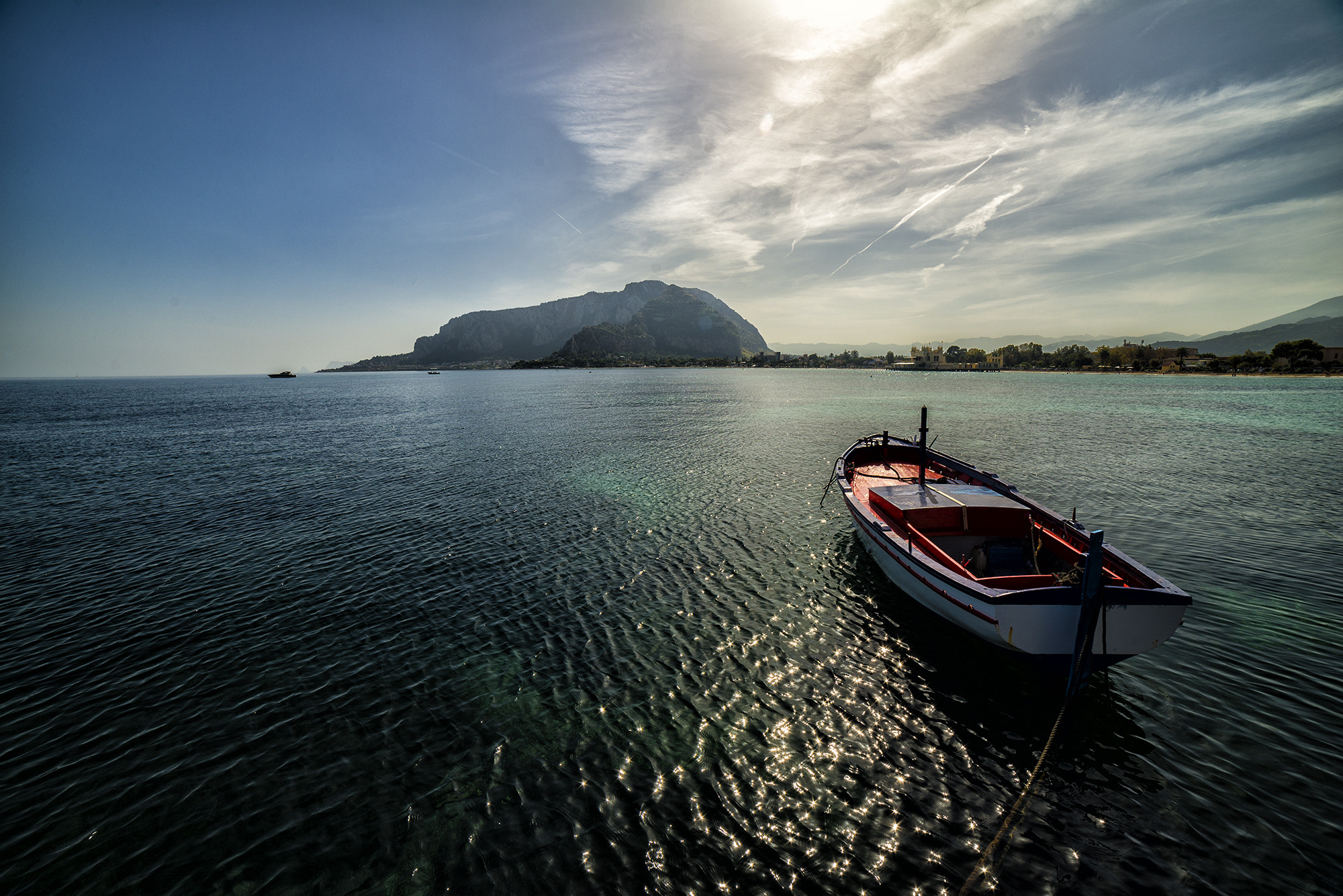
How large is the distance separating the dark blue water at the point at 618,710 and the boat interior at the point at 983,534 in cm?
264

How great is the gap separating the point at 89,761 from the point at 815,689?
717 inches

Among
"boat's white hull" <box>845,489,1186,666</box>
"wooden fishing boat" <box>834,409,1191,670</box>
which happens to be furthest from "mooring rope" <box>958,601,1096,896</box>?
"boat's white hull" <box>845,489,1186,666</box>

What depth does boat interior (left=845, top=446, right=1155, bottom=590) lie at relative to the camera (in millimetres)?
16250

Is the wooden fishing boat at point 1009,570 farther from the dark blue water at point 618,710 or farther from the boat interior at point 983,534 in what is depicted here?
the dark blue water at point 618,710

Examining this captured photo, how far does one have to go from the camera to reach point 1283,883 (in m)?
8.35

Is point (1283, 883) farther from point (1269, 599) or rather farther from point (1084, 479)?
point (1084, 479)

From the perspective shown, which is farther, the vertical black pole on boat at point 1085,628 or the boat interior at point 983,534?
the boat interior at point 983,534

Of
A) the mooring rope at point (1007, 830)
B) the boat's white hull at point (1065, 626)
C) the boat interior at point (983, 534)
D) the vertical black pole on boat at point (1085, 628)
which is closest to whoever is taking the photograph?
the mooring rope at point (1007, 830)

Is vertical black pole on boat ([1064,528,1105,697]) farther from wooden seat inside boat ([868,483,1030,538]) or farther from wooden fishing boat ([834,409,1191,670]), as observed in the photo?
wooden seat inside boat ([868,483,1030,538])

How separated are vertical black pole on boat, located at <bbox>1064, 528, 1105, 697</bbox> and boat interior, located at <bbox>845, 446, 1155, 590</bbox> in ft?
7.34

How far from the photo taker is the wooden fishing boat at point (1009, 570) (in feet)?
39.8

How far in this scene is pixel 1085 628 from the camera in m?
12.2

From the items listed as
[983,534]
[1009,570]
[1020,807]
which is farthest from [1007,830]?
[983,534]

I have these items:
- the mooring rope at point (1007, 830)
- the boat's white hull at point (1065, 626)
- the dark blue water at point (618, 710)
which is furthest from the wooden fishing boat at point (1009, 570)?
the mooring rope at point (1007, 830)
